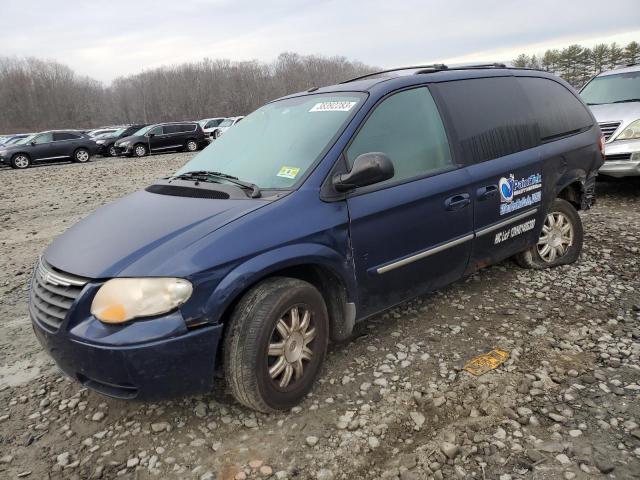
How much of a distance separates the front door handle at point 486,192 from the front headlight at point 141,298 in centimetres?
219

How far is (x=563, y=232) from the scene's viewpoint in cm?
445

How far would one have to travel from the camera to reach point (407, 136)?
125 inches

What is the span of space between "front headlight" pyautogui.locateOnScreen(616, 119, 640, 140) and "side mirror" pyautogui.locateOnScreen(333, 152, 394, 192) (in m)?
5.76

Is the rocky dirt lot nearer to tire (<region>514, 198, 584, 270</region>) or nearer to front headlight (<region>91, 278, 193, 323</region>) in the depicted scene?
tire (<region>514, 198, 584, 270</region>)

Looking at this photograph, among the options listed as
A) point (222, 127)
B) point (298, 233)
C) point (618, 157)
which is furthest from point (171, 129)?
point (298, 233)

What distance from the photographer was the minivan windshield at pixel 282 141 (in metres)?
2.90

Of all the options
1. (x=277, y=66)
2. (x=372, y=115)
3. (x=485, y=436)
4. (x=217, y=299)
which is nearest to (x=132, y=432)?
(x=217, y=299)

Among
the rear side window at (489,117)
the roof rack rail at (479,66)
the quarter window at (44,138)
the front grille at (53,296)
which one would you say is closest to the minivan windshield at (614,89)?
the roof rack rail at (479,66)

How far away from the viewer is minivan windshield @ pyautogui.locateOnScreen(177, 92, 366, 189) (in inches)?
114

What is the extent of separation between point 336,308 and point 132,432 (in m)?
1.33

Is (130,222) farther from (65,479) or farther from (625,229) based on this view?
(625,229)

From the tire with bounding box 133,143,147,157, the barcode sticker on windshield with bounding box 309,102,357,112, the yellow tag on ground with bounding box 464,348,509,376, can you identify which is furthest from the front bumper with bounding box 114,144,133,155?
the yellow tag on ground with bounding box 464,348,509,376

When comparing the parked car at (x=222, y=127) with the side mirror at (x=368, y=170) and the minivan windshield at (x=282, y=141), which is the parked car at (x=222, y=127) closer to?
the minivan windshield at (x=282, y=141)

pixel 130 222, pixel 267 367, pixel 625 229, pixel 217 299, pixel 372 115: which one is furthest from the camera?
pixel 625 229
